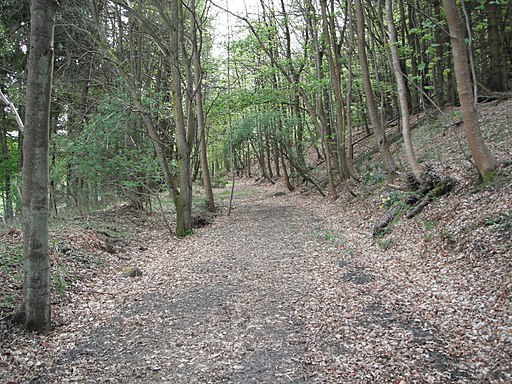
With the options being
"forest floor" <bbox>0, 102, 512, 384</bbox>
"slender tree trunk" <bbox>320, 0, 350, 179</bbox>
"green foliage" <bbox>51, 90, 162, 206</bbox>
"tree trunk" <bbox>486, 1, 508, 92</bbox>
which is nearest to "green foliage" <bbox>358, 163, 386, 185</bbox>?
"slender tree trunk" <bbox>320, 0, 350, 179</bbox>

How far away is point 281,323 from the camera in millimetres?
5332

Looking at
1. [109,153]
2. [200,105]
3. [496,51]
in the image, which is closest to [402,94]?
[496,51]

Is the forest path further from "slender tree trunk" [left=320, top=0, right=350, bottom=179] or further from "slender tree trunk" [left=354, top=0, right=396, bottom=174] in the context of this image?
"slender tree trunk" [left=320, top=0, right=350, bottom=179]

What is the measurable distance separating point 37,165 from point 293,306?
14.0 feet

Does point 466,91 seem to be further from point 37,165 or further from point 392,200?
point 37,165

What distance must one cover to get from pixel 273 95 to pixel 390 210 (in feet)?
36.3

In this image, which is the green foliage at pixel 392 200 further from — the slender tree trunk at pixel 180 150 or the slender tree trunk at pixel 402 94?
the slender tree trunk at pixel 180 150

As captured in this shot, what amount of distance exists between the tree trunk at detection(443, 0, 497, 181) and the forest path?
2.15 metres

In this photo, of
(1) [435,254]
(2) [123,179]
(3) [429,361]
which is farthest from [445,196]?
(2) [123,179]

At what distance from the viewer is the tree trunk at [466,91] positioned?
7.49 metres

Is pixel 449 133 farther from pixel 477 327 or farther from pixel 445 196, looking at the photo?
pixel 477 327

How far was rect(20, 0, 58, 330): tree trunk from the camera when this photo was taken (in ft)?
16.5

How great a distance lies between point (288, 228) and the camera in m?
12.4

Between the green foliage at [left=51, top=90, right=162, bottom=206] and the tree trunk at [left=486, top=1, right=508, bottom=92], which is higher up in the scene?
the tree trunk at [left=486, top=1, right=508, bottom=92]
